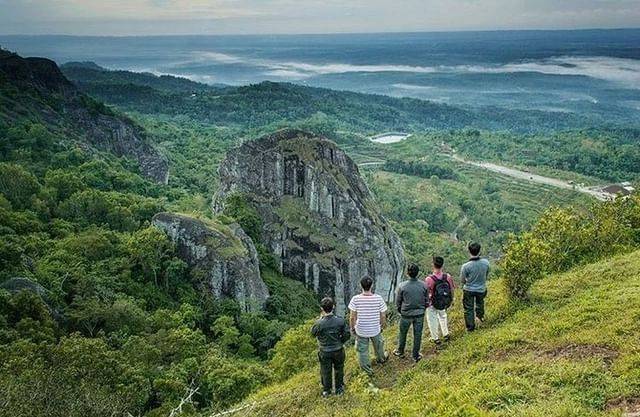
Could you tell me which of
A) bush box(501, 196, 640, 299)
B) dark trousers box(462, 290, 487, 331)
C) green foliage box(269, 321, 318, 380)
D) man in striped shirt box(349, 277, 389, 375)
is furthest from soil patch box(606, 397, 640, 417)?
green foliage box(269, 321, 318, 380)

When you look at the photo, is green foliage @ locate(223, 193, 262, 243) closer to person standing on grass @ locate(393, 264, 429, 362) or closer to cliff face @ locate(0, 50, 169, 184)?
cliff face @ locate(0, 50, 169, 184)

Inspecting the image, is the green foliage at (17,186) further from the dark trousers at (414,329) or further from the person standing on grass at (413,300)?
the person standing on grass at (413,300)

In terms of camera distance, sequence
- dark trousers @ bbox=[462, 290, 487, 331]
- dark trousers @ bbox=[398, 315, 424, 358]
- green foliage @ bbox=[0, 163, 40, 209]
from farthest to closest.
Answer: green foliage @ bbox=[0, 163, 40, 209]
dark trousers @ bbox=[462, 290, 487, 331]
dark trousers @ bbox=[398, 315, 424, 358]

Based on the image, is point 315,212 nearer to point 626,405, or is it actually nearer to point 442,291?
point 442,291

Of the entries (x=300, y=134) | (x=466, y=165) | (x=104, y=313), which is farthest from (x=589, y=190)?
(x=104, y=313)

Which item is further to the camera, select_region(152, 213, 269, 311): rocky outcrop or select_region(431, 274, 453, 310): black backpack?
select_region(152, 213, 269, 311): rocky outcrop

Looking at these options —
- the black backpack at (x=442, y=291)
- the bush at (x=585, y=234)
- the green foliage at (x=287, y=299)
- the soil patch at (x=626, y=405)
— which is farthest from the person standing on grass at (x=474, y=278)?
the green foliage at (x=287, y=299)

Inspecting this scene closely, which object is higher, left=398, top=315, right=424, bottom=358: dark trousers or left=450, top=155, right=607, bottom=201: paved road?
left=398, top=315, right=424, bottom=358: dark trousers

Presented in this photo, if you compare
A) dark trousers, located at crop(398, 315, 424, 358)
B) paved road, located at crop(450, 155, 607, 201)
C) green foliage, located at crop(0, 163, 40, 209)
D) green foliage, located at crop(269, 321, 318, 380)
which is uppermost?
dark trousers, located at crop(398, 315, 424, 358)
